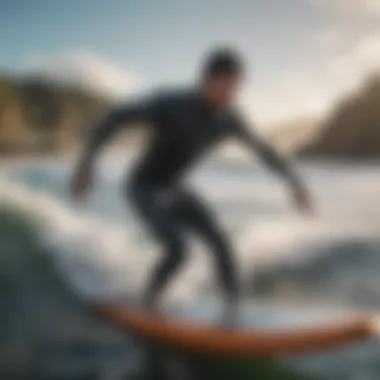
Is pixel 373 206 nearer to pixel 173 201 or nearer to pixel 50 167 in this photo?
pixel 173 201

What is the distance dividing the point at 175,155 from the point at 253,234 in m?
0.17

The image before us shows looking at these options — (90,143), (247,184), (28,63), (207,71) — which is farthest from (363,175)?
(28,63)

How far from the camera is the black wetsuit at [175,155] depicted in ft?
Result: 4.31

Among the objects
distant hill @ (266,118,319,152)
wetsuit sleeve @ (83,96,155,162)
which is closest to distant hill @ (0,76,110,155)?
wetsuit sleeve @ (83,96,155,162)

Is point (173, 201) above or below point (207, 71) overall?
below

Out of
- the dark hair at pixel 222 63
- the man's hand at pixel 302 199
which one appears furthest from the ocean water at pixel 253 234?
the dark hair at pixel 222 63

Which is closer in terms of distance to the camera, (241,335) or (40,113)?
(241,335)

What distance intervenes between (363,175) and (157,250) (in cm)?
35

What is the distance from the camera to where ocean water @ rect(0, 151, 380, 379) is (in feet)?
4.27

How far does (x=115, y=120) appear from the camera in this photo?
4.36 feet

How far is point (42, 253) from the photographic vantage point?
134 centimetres

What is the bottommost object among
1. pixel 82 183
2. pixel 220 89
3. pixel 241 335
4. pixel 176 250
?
pixel 241 335

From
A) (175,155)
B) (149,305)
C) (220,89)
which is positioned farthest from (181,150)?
(149,305)

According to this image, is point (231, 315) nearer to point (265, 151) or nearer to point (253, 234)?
point (253, 234)
